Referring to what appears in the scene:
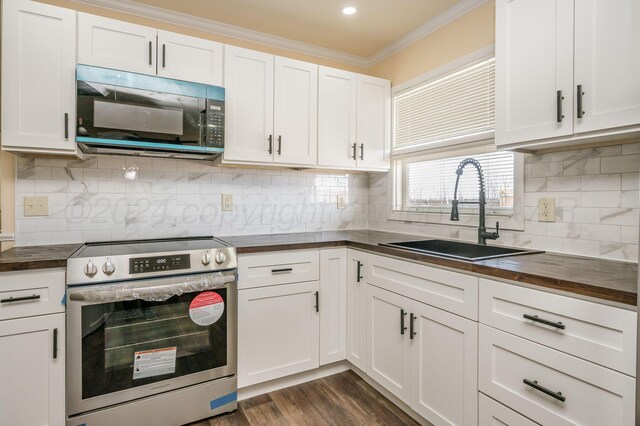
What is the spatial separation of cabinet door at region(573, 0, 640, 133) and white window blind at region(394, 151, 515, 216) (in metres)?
0.65

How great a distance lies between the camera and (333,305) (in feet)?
7.79

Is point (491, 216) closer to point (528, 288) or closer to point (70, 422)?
point (528, 288)

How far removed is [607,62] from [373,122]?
1.66m

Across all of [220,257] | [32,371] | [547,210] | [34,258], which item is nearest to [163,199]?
[220,257]

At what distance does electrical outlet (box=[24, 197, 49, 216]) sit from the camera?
2041 millimetres

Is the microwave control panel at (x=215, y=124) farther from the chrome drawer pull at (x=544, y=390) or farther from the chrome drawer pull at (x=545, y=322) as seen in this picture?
the chrome drawer pull at (x=544, y=390)

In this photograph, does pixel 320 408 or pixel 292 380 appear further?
pixel 292 380

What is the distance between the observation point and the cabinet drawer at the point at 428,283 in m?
1.55

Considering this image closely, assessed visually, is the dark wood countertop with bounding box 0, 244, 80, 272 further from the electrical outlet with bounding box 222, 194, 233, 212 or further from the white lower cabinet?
the white lower cabinet

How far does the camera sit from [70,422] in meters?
1.64

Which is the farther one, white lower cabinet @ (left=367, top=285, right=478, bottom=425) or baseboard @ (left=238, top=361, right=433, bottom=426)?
baseboard @ (left=238, top=361, right=433, bottom=426)

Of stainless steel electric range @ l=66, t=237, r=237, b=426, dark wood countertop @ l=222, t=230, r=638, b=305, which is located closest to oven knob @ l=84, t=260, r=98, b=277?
stainless steel electric range @ l=66, t=237, r=237, b=426

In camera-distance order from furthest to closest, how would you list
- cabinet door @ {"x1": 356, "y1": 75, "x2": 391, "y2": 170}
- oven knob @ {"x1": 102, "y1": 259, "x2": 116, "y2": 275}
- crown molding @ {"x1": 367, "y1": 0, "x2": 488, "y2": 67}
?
cabinet door @ {"x1": 356, "y1": 75, "x2": 391, "y2": 170}
crown molding @ {"x1": 367, "y1": 0, "x2": 488, "y2": 67}
oven knob @ {"x1": 102, "y1": 259, "x2": 116, "y2": 275}

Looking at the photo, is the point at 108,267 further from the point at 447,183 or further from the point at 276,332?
the point at 447,183
